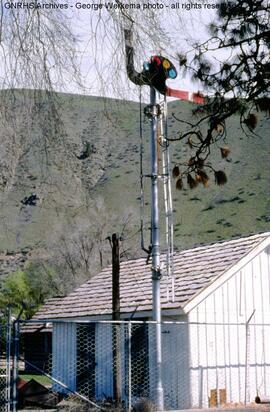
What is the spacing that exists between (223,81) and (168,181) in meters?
5.23

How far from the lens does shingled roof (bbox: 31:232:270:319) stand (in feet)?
54.3

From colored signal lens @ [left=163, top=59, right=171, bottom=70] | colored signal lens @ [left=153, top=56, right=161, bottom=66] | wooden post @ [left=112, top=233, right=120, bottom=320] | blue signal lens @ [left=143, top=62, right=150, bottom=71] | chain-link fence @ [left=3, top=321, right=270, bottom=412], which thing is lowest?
chain-link fence @ [left=3, top=321, right=270, bottom=412]

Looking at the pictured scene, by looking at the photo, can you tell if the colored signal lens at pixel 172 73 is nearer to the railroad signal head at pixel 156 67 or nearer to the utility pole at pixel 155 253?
the railroad signal head at pixel 156 67

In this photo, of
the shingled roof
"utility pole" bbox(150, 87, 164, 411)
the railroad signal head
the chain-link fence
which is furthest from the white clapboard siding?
the railroad signal head

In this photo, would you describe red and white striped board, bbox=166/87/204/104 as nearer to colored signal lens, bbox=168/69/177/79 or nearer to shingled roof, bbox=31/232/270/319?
colored signal lens, bbox=168/69/177/79

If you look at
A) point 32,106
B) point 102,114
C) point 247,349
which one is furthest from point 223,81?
point 247,349

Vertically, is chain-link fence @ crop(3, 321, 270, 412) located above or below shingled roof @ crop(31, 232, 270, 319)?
below

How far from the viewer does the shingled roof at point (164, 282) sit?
1656cm

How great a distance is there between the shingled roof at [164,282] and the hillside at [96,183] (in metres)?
2.37

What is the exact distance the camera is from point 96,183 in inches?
1575

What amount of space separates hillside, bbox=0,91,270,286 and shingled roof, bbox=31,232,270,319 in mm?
2367

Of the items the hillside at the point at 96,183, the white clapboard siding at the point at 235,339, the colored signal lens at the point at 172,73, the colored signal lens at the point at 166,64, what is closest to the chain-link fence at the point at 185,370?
the white clapboard siding at the point at 235,339

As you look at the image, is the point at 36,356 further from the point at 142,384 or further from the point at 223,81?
the point at 223,81

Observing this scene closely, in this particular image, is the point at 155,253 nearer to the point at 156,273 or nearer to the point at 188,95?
the point at 156,273
